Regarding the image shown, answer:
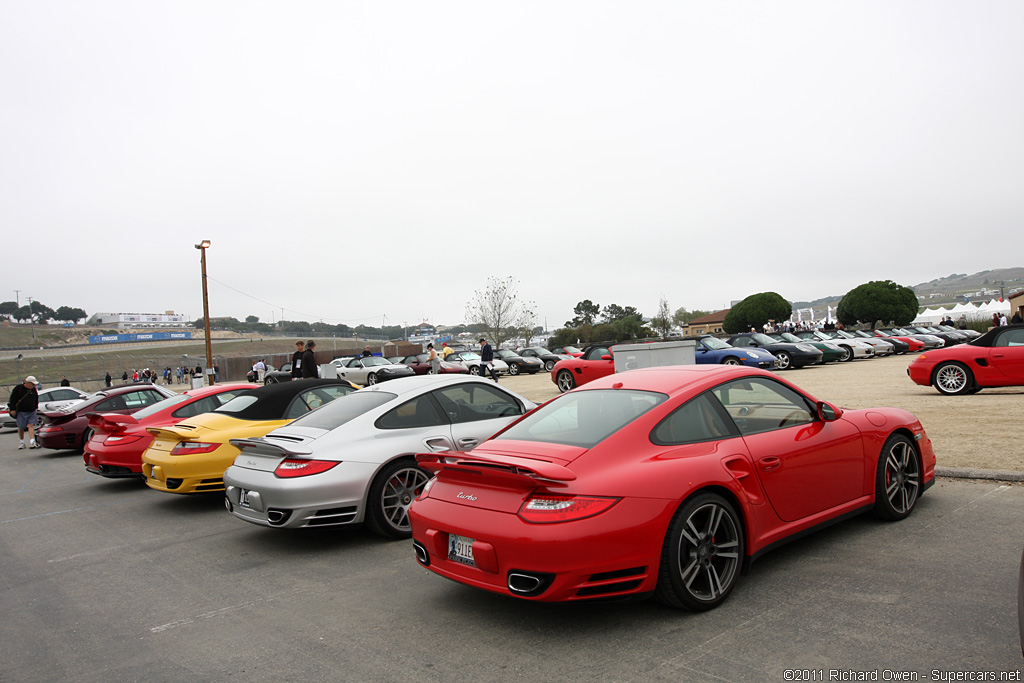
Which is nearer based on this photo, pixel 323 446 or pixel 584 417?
pixel 584 417

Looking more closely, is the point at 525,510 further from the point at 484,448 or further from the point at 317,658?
the point at 317,658

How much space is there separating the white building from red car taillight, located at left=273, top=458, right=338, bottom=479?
172068 mm

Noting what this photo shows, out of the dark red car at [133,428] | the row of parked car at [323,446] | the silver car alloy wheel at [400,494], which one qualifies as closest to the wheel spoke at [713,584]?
the silver car alloy wheel at [400,494]

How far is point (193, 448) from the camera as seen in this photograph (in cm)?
740

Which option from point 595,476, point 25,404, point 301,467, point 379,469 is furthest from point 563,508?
point 25,404

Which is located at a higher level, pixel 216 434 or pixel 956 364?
pixel 956 364

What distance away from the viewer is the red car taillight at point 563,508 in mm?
3514

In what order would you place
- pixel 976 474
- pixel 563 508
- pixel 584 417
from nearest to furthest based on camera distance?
pixel 563 508, pixel 584 417, pixel 976 474

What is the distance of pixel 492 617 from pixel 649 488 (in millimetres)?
1261

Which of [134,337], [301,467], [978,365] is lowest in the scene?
[301,467]

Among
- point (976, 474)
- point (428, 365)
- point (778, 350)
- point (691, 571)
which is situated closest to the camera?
point (691, 571)

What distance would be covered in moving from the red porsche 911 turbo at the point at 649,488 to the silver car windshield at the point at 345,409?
2057mm

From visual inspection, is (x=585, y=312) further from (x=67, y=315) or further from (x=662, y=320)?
(x=67, y=315)

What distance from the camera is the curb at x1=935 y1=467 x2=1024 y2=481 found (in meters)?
6.25
